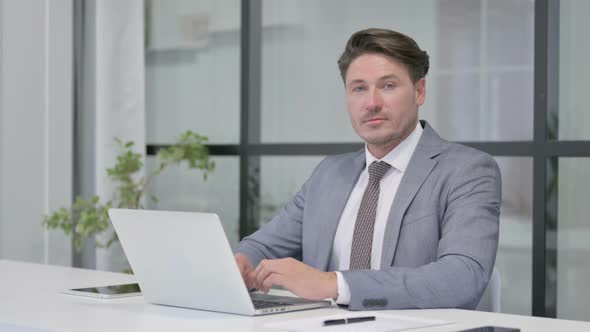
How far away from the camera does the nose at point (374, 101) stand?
257 cm

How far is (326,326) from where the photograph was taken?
1.73 m

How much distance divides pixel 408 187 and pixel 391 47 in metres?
0.43

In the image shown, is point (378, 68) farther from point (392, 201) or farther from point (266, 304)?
point (266, 304)

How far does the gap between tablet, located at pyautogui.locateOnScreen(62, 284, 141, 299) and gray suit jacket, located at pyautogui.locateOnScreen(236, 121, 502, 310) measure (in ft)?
1.43

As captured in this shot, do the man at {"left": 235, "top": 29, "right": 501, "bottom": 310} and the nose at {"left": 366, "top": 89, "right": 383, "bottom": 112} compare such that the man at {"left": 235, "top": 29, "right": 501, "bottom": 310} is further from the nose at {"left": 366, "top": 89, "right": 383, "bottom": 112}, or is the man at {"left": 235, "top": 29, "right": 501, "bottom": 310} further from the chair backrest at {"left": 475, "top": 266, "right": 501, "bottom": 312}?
the chair backrest at {"left": 475, "top": 266, "right": 501, "bottom": 312}

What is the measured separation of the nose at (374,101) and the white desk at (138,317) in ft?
2.47

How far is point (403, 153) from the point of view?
104 inches

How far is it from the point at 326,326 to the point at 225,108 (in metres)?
3.17

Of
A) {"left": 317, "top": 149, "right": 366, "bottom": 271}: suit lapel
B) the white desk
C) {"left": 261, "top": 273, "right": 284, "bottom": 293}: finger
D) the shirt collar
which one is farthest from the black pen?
the shirt collar

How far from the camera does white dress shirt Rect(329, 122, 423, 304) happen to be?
254 centimetres

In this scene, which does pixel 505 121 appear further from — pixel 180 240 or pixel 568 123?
pixel 180 240

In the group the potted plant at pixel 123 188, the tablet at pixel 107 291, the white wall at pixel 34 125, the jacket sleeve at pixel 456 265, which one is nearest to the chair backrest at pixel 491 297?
the jacket sleeve at pixel 456 265

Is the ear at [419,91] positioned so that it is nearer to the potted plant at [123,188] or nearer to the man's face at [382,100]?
the man's face at [382,100]

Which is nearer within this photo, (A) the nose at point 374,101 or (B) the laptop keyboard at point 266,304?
(B) the laptop keyboard at point 266,304
